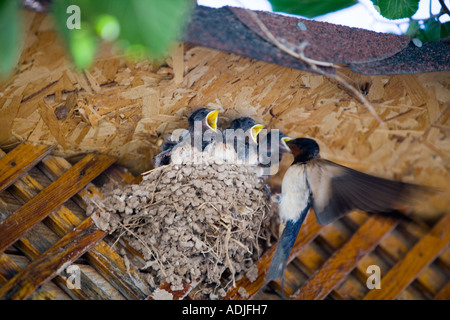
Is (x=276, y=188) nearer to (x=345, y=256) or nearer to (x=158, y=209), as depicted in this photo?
(x=345, y=256)

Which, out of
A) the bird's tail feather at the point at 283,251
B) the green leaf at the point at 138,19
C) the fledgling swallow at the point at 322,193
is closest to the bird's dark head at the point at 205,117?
the fledgling swallow at the point at 322,193

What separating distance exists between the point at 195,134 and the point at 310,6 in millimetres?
928

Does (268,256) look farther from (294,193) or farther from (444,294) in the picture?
(444,294)

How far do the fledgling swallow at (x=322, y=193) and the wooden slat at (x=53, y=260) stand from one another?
39.3 inches

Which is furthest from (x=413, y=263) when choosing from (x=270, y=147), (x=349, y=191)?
(x=270, y=147)

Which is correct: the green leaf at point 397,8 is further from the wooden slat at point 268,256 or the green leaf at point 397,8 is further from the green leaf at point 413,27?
the wooden slat at point 268,256

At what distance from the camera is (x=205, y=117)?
2.46 m

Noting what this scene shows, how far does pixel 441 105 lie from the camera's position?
7.68 ft

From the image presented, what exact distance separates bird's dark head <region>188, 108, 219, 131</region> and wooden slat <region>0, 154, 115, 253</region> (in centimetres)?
56

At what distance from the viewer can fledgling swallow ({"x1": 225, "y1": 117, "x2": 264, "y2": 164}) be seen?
2572 millimetres

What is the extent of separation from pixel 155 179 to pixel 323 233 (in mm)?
1107

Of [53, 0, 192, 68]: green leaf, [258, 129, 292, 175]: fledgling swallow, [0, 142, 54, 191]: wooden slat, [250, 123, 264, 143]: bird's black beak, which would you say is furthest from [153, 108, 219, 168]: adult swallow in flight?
[53, 0, 192, 68]: green leaf

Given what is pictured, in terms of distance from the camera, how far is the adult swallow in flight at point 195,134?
8.03 ft

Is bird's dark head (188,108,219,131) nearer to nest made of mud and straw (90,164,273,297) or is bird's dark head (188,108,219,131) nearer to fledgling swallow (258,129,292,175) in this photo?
nest made of mud and straw (90,164,273,297)
